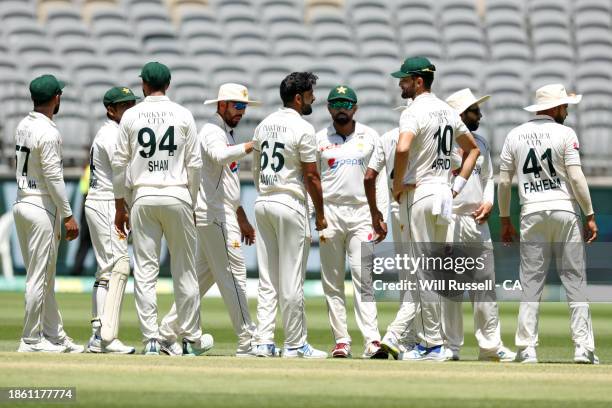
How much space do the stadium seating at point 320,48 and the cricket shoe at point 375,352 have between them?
436 inches

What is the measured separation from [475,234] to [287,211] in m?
1.68

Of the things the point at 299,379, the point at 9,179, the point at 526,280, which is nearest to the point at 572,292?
the point at 526,280

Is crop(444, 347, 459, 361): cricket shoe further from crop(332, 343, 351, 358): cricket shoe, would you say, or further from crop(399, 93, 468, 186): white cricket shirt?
crop(399, 93, 468, 186): white cricket shirt

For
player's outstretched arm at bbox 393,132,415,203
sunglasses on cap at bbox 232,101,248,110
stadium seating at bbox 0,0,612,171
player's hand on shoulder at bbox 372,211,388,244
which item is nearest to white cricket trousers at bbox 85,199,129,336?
sunglasses on cap at bbox 232,101,248,110

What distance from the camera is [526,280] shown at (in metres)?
9.52

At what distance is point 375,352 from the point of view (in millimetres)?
9578

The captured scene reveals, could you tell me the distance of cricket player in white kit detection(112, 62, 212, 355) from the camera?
9.13 m

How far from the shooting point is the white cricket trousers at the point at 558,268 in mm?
9289

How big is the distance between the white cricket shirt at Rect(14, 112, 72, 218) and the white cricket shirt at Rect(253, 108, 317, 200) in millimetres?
1520

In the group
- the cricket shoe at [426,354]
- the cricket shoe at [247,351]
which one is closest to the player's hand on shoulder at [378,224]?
the cricket shoe at [426,354]

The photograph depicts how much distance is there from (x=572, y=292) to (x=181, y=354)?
3.03 metres

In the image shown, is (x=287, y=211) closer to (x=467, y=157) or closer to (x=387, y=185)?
(x=387, y=185)

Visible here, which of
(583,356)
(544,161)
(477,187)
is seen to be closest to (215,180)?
(477,187)

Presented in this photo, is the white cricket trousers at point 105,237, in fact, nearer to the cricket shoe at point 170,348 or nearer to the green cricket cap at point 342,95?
the cricket shoe at point 170,348
